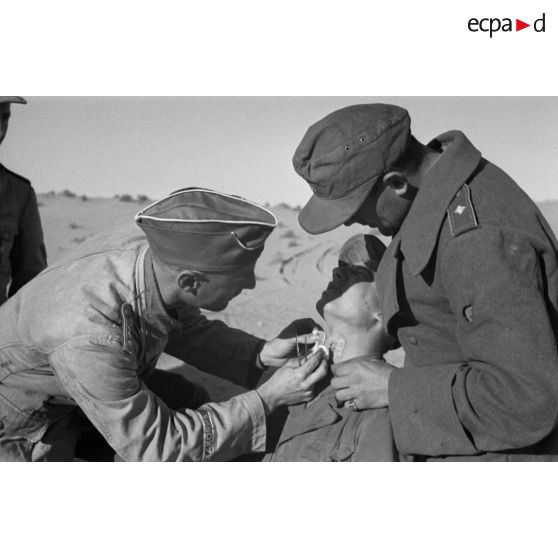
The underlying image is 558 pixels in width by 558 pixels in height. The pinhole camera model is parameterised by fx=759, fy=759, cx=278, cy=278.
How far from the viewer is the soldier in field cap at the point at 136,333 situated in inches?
135

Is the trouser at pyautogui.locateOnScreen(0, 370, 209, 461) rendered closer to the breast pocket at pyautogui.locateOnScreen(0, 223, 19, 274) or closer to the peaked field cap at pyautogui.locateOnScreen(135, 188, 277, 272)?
the peaked field cap at pyautogui.locateOnScreen(135, 188, 277, 272)

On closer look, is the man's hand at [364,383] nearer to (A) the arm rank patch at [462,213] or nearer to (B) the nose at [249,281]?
(B) the nose at [249,281]

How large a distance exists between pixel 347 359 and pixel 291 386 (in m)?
0.37

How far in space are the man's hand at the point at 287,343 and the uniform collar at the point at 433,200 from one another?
104 centimetres

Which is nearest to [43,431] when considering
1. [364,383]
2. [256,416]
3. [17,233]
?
[256,416]

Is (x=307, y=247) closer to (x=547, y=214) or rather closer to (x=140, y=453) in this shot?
(x=547, y=214)

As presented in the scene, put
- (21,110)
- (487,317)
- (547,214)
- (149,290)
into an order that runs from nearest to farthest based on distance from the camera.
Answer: (487,317), (149,290), (21,110), (547,214)

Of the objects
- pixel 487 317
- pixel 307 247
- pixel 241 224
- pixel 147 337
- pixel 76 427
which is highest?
pixel 241 224

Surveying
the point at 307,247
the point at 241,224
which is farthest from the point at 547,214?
the point at 241,224

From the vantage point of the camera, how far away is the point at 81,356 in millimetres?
3363

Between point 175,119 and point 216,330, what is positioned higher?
point 175,119

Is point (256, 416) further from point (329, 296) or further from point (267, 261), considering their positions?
point (267, 261)

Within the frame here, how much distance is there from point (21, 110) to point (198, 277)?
132 inches

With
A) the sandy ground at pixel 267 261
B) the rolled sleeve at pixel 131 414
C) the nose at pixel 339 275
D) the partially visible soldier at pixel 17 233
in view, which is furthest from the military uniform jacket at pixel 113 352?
the sandy ground at pixel 267 261
